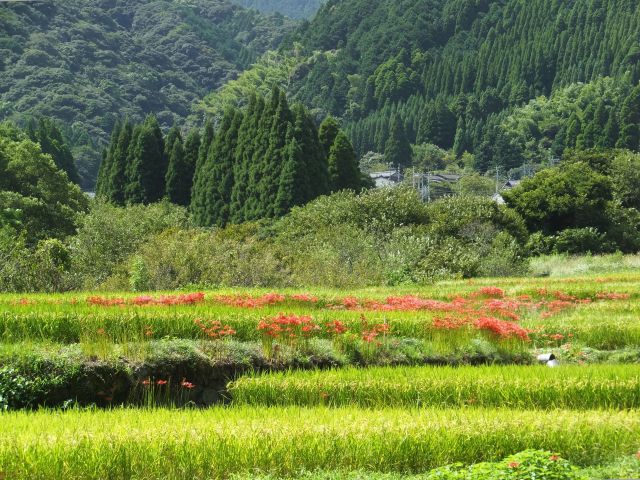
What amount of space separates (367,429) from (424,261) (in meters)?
29.0

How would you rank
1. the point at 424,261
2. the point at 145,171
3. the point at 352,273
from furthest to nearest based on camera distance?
the point at 145,171, the point at 424,261, the point at 352,273

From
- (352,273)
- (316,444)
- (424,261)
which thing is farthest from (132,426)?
(424,261)

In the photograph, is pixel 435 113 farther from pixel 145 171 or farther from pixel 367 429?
pixel 367 429

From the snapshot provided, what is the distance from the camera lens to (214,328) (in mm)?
15133

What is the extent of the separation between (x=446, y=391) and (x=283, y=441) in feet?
14.3

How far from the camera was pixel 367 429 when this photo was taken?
384 inches

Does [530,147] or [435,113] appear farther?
[435,113]

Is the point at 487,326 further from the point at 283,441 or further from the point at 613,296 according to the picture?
the point at 613,296

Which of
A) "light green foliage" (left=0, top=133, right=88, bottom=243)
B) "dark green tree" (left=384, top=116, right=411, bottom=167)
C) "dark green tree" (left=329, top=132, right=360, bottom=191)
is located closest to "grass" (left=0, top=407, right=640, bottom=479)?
"light green foliage" (left=0, top=133, right=88, bottom=243)

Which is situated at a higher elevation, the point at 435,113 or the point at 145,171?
the point at 435,113

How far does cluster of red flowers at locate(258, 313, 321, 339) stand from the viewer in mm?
15523

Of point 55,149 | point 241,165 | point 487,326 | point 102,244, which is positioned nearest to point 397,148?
point 55,149

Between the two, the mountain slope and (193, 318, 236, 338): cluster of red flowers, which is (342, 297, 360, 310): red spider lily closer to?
(193, 318, 236, 338): cluster of red flowers

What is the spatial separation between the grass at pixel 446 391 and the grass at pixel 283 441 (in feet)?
6.29
